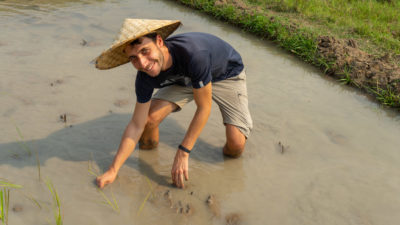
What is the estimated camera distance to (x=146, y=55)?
2100 millimetres

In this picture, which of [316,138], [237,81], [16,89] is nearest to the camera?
[237,81]

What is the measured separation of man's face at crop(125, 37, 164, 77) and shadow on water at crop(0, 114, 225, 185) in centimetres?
82

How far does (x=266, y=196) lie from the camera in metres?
2.47

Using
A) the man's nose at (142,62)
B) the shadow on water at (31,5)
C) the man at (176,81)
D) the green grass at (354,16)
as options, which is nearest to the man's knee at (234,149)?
the man at (176,81)

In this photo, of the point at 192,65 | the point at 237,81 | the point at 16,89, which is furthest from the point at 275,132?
the point at 16,89

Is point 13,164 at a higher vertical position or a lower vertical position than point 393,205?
lower

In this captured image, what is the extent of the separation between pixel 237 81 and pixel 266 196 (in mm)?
844

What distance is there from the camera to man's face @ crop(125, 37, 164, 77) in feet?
6.78

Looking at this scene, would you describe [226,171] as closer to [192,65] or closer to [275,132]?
[275,132]

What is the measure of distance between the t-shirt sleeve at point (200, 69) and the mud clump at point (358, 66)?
2261 millimetres

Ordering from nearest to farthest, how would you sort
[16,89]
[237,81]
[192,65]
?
1. [192,65]
2. [237,81]
3. [16,89]

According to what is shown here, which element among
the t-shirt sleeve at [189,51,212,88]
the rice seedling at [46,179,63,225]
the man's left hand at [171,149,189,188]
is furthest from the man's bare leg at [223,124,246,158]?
the rice seedling at [46,179,63,225]

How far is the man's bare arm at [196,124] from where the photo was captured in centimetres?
225

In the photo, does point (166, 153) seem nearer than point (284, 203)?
No
